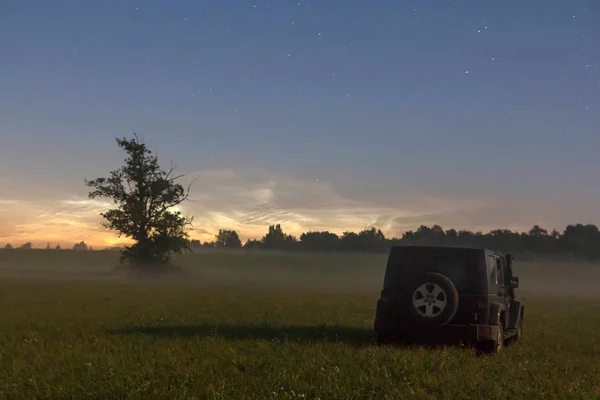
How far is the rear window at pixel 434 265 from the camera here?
11.4 meters

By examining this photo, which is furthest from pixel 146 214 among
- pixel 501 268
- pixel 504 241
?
pixel 504 241

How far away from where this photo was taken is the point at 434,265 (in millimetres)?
11688

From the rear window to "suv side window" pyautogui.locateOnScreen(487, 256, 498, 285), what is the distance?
52 cm

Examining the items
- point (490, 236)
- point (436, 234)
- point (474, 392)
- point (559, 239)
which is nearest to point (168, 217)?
point (474, 392)

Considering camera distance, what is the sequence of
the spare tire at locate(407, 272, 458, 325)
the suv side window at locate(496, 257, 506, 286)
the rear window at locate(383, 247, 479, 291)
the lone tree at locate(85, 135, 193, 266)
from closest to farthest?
the spare tire at locate(407, 272, 458, 325)
the rear window at locate(383, 247, 479, 291)
the suv side window at locate(496, 257, 506, 286)
the lone tree at locate(85, 135, 193, 266)

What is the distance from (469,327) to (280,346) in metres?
3.56

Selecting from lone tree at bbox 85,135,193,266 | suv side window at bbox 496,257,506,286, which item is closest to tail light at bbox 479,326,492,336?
suv side window at bbox 496,257,506,286

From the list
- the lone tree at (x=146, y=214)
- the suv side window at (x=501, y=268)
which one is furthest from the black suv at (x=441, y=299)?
the lone tree at (x=146, y=214)

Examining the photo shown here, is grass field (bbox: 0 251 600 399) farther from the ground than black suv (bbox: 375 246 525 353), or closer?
closer

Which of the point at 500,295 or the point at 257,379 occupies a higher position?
the point at 500,295

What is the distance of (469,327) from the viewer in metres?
11.1

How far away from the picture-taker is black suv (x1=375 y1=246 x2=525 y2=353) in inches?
436

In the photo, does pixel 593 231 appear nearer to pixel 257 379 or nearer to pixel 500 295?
pixel 500 295

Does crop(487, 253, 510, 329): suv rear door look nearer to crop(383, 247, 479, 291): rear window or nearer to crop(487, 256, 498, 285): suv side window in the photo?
crop(487, 256, 498, 285): suv side window
